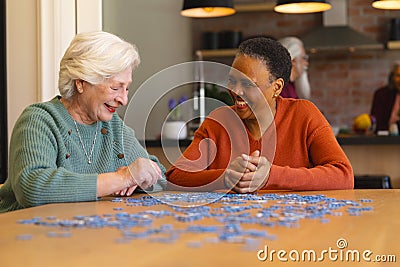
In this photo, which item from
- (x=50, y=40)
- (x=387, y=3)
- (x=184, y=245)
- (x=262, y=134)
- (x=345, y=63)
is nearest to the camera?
(x=184, y=245)

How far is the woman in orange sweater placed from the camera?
227 centimetres

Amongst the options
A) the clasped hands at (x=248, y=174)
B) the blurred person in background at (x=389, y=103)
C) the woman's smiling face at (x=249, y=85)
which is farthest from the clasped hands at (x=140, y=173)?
the blurred person in background at (x=389, y=103)

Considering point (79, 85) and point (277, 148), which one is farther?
point (277, 148)

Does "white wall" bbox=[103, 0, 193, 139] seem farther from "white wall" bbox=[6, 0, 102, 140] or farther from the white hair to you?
the white hair

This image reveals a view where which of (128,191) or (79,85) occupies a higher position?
(79,85)

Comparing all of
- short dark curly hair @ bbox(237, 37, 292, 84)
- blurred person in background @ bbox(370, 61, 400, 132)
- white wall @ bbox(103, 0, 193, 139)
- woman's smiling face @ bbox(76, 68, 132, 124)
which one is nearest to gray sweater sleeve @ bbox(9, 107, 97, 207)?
woman's smiling face @ bbox(76, 68, 132, 124)

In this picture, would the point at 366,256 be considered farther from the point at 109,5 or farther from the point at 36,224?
the point at 109,5

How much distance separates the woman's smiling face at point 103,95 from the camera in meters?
2.19

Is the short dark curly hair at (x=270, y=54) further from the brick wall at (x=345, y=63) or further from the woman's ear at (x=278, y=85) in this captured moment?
the brick wall at (x=345, y=63)

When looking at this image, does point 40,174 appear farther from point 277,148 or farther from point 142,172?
point 277,148

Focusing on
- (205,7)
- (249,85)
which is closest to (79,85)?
(249,85)

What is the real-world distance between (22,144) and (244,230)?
91 cm

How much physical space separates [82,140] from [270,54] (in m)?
0.69

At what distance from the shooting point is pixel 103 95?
220cm
